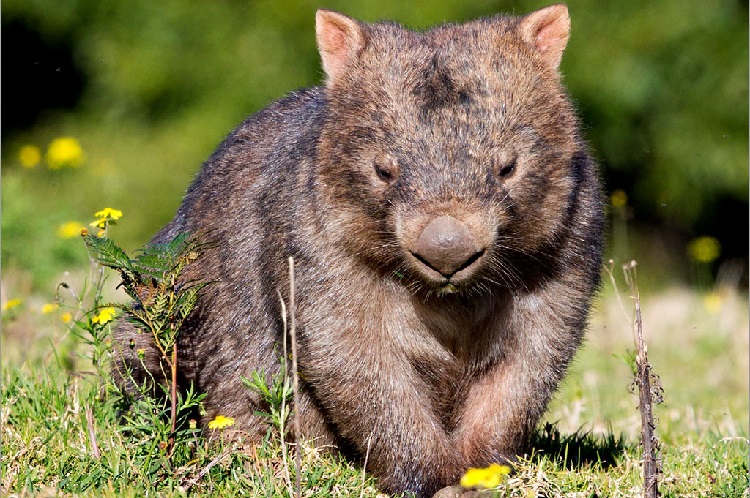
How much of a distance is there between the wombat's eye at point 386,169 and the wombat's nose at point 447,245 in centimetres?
36

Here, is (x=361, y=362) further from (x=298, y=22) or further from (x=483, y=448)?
(x=298, y=22)

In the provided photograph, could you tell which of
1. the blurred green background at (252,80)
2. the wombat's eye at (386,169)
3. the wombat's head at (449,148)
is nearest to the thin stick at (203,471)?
the wombat's head at (449,148)

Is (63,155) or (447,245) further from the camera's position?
(63,155)

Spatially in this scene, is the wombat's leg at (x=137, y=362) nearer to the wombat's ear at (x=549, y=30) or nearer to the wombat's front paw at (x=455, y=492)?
A: the wombat's front paw at (x=455, y=492)

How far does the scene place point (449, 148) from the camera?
14.7 ft

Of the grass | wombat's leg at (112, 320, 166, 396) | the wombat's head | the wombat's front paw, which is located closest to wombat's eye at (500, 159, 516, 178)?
the wombat's head

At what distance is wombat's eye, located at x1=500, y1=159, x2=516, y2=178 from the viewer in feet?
15.1

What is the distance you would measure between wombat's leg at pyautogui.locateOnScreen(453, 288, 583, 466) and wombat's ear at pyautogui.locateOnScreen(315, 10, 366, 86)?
1.25 metres

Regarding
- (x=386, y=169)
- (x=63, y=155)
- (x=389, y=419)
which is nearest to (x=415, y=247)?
(x=386, y=169)

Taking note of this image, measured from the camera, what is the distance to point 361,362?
4840 mm

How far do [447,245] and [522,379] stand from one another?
1033mm

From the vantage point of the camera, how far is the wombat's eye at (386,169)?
179 inches

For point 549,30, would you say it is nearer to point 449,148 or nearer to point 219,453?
point 449,148

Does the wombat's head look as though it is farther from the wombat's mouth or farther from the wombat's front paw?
the wombat's front paw
